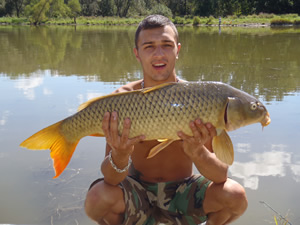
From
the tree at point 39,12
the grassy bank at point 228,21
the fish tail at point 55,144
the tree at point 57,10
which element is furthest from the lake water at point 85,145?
the tree at point 57,10

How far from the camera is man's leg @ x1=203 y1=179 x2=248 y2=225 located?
173 centimetres

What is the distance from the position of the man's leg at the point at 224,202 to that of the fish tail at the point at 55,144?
723mm

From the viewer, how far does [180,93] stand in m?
1.52

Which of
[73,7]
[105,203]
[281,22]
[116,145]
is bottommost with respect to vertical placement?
[105,203]

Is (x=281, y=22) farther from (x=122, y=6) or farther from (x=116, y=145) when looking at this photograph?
(x=116, y=145)

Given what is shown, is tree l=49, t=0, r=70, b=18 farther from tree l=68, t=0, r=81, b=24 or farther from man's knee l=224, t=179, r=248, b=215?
man's knee l=224, t=179, r=248, b=215

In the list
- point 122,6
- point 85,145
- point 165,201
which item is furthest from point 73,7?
point 165,201

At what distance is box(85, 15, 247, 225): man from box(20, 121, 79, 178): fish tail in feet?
0.64

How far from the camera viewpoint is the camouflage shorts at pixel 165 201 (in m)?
1.82

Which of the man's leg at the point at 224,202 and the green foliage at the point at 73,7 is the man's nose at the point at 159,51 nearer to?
the man's leg at the point at 224,202

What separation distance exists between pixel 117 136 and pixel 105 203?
1.19 ft

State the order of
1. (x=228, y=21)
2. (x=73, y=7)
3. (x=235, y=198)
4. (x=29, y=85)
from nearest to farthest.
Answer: (x=235, y=198), (x=29, y=85), (x=228, y=21), (x=73, y=7)

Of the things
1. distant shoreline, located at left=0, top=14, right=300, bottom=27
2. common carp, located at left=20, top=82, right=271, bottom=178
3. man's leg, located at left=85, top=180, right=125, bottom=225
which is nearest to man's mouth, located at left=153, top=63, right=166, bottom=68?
common carp, located at left=20, top=82, right=271, bottom=178

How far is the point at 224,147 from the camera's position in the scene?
1.58 m
